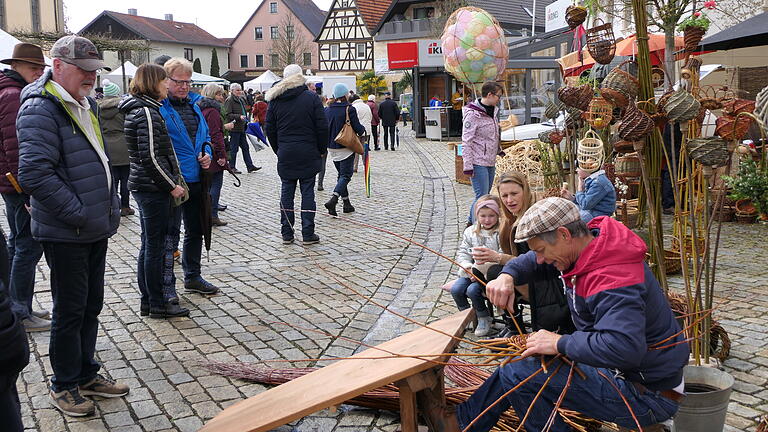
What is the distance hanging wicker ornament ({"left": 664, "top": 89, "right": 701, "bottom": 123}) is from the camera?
3654mm

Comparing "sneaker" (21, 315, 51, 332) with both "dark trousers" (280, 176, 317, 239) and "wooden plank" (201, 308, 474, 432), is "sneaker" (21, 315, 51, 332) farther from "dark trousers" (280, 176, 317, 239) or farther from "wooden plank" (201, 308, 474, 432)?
"dark trousers" (280, 176, 317, 239)

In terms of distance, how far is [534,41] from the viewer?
60.0ft

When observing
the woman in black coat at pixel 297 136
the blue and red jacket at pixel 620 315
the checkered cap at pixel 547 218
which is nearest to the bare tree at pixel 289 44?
the woman in black coat at pixel 297 136

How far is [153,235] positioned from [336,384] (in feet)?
9.49

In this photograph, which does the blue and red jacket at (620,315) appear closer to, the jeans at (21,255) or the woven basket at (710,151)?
the woven basket at (710,151)

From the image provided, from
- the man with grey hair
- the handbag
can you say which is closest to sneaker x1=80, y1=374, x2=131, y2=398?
the handbag

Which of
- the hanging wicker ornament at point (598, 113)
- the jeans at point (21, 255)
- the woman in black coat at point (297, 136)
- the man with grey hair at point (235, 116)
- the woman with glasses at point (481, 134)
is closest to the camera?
the hanging wicker ornament at point (598, 113)

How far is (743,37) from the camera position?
888 cm

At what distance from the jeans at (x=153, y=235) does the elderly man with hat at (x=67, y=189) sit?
1.34 meters

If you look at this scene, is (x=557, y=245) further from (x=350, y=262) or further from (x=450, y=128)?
(x=450, y=128)

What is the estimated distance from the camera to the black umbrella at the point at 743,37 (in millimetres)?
8828

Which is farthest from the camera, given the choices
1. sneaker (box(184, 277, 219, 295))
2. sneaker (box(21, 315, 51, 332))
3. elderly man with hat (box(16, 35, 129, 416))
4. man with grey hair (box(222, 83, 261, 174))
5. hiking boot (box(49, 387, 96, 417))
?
man with grey hair (box(222, 83, 261, 174))

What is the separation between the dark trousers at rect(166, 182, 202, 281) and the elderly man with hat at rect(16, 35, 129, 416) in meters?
1.98

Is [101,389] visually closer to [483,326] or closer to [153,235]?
[153,235]
